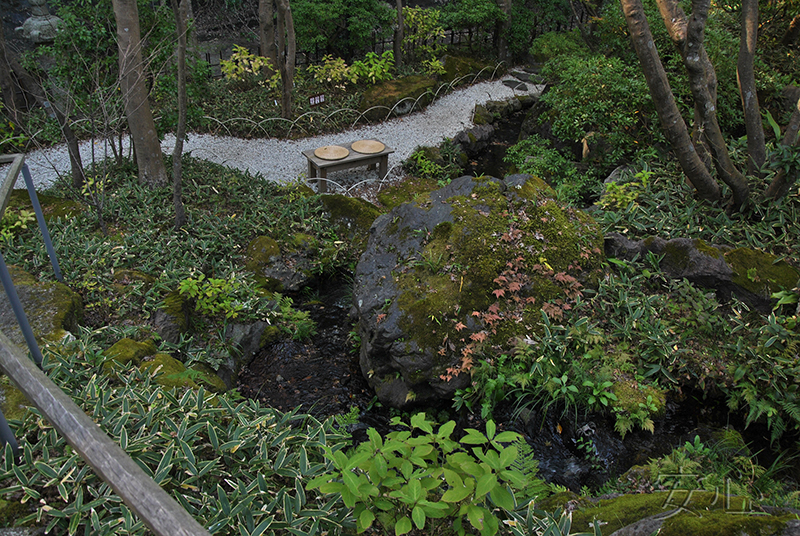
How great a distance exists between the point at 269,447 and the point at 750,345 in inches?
173

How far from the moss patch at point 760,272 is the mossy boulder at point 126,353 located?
5.63m

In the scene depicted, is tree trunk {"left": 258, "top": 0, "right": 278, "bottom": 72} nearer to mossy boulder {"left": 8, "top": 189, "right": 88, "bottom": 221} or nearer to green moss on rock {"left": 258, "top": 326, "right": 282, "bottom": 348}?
mossy boulder {"left": 8, "top": 189, "right": 88, "bottom": 221}

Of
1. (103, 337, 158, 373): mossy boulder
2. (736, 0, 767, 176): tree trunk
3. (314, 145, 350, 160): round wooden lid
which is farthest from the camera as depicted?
(314, 145, 350, 160): round wooden lid

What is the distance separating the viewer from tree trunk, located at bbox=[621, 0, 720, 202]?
5.23 meters

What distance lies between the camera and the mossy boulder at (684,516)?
7.09 ft

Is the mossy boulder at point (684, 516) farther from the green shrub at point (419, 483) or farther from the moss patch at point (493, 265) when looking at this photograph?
the moss patch at point (493, 265)

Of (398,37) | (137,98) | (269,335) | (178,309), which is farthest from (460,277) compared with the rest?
(398,37)

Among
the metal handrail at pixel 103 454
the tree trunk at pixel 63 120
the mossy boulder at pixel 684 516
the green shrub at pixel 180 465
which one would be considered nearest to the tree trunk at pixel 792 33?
the mossy boulder at pixel 684 516

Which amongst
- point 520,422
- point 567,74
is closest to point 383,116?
point 567,74

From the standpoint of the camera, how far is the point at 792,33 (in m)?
7.92

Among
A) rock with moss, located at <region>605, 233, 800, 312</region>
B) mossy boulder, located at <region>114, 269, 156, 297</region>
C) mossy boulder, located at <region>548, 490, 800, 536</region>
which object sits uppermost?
mossy boulder, located at <region>548, 490, 800, 536</region>

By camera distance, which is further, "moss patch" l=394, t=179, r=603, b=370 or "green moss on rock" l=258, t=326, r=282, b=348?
"green moss on rock" l=258, t=326, r=282, b=348

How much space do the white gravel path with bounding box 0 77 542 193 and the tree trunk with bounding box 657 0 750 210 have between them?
180 inches

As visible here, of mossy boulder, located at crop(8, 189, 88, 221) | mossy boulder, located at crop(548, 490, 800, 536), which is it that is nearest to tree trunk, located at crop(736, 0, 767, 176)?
mossy boulder, located at crop(548, 490, 800, 536)
